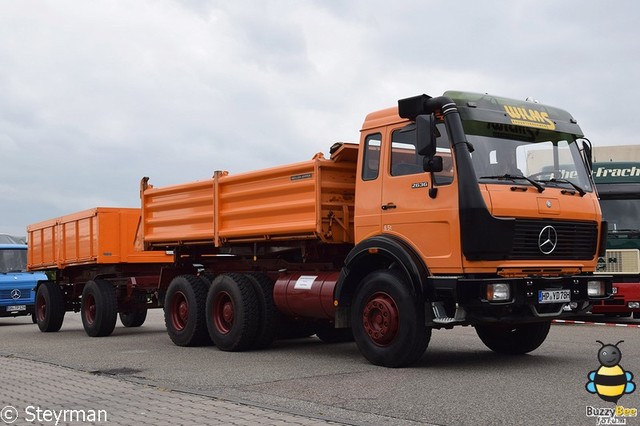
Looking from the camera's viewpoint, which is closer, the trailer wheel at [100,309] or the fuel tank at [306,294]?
the fuel tank at [306,294]

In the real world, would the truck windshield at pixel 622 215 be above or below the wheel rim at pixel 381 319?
above

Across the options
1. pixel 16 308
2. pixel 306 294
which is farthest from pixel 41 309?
pixel 306 294

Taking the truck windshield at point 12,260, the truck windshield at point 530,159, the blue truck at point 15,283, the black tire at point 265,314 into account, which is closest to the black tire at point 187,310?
the black tire at point 265,314

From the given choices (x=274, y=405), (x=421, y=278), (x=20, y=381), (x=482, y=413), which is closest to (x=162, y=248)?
(x=20, y=381)

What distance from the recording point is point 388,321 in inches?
372

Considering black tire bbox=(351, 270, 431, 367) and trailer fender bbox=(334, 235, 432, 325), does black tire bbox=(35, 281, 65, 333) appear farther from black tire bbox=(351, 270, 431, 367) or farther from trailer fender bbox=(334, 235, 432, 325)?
black tire bbox=(351, 270, 431, 367)

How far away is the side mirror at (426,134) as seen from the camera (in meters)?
8.91

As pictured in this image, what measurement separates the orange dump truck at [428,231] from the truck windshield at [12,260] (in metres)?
11.7

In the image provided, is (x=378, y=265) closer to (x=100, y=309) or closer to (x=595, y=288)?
(x=595, y=288)

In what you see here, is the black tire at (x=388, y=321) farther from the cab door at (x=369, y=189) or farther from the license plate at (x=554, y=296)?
the license plate at (x=554, y=296)

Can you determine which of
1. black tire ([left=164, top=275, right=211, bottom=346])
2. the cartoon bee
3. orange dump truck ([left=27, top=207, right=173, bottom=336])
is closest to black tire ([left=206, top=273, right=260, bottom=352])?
black tire ([left=164, top=275, right=211, bottom=346])

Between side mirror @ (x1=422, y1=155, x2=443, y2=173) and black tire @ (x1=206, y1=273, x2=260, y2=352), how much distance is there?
12.8 ft

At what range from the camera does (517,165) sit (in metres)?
9.34

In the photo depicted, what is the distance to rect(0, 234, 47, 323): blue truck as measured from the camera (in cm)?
A: 2131
